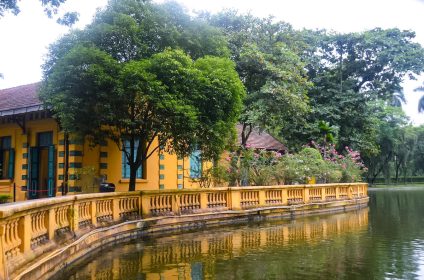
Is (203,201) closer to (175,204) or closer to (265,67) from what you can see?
(175,204)

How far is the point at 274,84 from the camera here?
80.1ft

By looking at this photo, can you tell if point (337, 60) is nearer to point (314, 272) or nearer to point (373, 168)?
point (373, 168)

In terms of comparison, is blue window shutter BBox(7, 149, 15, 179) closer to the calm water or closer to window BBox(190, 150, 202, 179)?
window BBox(190, 150, 202, 179)

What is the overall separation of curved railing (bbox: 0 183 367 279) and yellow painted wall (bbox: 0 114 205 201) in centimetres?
263

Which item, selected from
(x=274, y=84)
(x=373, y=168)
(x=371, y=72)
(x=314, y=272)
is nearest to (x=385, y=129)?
(x=373, y=168)

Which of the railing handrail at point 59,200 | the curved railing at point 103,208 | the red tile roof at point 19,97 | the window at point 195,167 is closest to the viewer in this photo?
the railing handrail at point 59,200

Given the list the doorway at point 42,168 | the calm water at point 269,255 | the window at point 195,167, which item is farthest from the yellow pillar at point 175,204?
the window at point 195,167

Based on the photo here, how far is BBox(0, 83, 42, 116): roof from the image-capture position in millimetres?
18609

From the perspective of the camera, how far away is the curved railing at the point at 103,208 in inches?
264

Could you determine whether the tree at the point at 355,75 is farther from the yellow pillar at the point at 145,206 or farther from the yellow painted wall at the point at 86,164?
the yellow pillar at the point at 145,206

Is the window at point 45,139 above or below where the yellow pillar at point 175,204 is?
above

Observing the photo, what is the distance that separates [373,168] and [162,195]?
4610cm

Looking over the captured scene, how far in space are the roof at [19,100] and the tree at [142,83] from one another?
310 centimetres

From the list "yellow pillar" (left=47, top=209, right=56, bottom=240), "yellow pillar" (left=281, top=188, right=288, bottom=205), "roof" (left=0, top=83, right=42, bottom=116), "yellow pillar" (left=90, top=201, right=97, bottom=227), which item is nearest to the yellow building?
"roof" (left=0, top=83, right=42, bottom=116)
